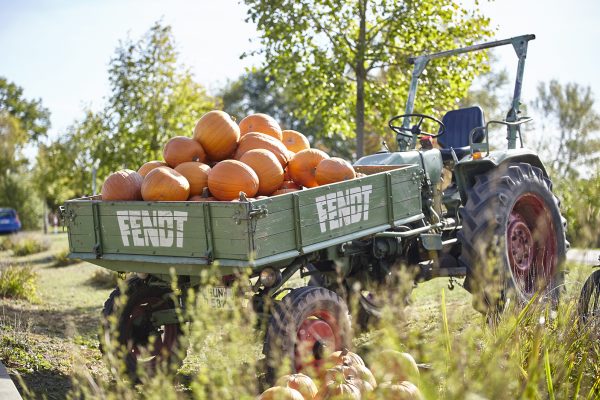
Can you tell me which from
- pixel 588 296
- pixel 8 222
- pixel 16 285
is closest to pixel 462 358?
pixel 588 296

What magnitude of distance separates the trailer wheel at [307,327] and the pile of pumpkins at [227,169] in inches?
31.7

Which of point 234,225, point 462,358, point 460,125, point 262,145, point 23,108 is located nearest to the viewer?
point 462,358

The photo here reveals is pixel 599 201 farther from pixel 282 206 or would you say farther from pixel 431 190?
pixel 282 206

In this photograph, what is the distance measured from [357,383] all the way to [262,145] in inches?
93.5

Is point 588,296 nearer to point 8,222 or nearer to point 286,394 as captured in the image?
point 286,394

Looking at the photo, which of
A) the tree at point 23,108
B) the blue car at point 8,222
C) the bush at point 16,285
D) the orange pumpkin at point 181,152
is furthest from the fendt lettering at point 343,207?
the tree at point 23,108

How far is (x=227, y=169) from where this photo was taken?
4.89m

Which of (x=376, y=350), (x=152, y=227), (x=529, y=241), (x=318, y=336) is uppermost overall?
(x=152, y=227)

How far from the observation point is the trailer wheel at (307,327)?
14.4 feet

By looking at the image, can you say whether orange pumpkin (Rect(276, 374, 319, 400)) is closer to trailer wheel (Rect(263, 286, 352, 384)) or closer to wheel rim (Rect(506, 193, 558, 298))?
trailer wheel (Rect(263, 286, 352, 384))

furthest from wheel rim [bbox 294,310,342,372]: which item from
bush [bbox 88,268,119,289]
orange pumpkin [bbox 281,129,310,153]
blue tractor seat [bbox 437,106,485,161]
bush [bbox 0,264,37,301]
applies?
bush [bbox 88,268,119,289]

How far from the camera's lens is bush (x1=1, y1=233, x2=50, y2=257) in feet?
61.2

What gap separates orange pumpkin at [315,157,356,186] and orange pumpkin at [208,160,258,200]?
1.75ft

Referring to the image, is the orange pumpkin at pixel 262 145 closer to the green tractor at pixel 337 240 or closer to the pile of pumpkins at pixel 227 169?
the pile of pumpkins at pixel 227 169
